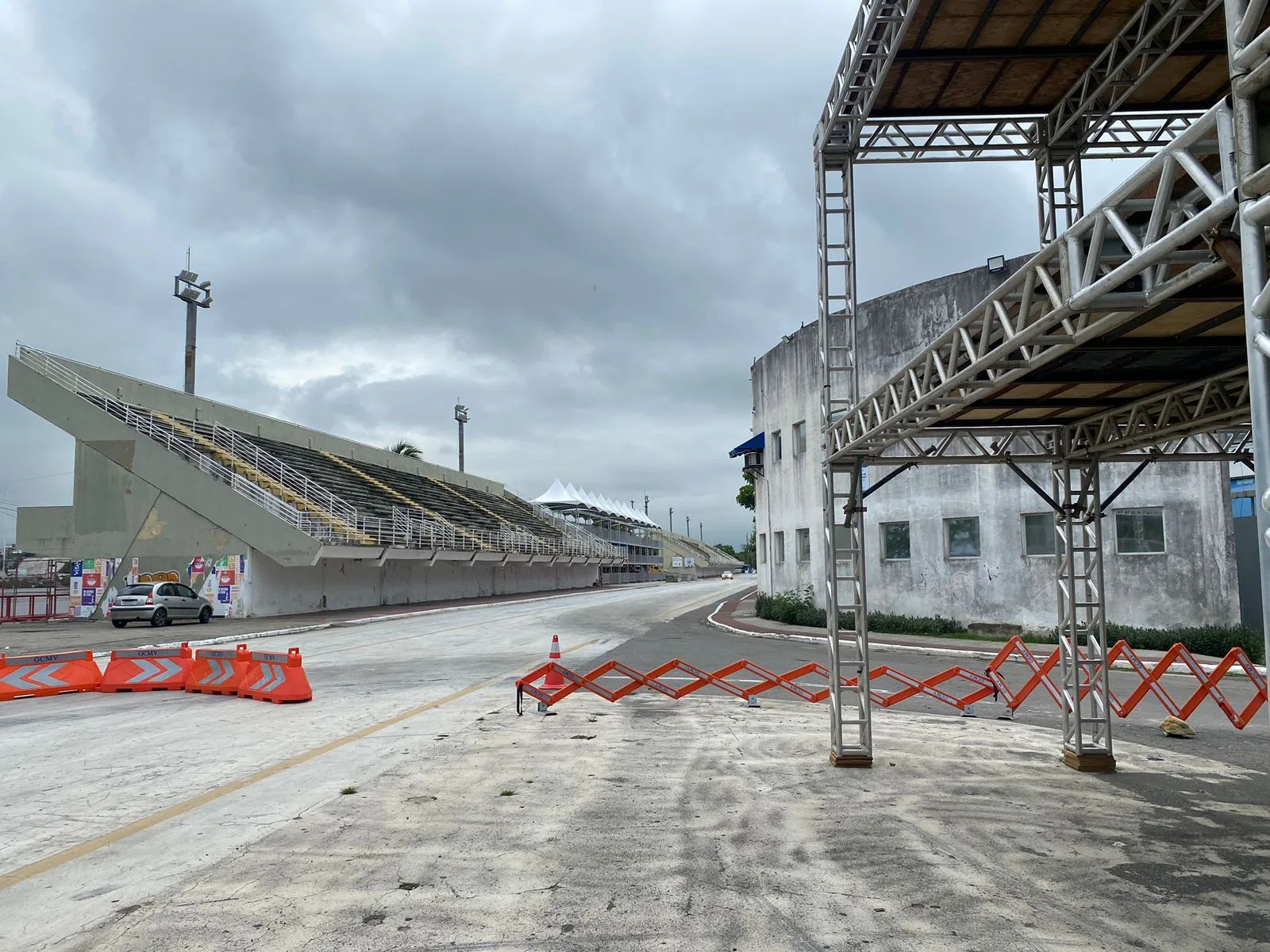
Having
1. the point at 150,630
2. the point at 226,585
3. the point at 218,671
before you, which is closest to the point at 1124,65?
the point at 218,671

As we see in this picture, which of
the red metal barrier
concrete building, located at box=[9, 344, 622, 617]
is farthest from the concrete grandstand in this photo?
the red metal barrier

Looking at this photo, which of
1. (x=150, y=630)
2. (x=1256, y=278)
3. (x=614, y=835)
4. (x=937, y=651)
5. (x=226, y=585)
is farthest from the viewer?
(x=226, y=585)

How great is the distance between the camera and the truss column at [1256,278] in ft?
10.6

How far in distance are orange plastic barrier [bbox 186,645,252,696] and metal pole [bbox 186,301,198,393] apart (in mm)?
35437

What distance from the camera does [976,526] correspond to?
1000 inches

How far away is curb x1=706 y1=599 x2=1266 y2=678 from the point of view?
17.5 meters

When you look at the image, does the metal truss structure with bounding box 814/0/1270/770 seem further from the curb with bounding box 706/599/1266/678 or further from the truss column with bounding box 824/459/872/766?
the curb with bounding box 706/599/1266/678

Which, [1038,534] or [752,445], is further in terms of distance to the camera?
[752,445]

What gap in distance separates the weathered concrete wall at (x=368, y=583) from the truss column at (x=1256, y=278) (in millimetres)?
34493

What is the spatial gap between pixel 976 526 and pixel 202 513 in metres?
27.4

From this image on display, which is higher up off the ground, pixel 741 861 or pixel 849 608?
pixel 849 608

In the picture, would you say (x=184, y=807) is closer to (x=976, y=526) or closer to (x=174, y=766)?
(x=174, y=766)

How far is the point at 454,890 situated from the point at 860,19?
31.0 ft

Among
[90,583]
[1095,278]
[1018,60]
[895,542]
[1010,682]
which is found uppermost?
[1018,60]
